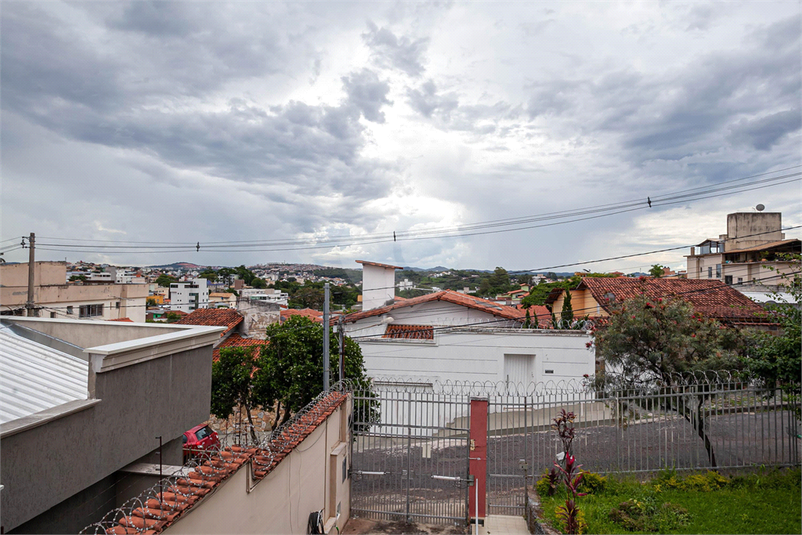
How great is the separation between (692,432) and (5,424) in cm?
900

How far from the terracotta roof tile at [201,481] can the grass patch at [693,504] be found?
3.81 m

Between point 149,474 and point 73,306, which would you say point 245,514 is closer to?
point 149,474

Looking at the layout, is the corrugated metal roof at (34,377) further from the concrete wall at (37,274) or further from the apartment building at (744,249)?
the apartment building at (744,249)

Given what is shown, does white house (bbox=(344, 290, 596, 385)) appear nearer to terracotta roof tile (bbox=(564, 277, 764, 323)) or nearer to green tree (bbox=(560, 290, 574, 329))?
terracotta roof tile (bbox=(564, 277, 764, 323))

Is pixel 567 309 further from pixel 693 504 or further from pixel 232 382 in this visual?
pixel 232 382

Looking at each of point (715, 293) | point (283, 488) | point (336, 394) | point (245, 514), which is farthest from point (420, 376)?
point (715, 293)

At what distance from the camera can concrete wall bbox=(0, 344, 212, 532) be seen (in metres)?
3.77

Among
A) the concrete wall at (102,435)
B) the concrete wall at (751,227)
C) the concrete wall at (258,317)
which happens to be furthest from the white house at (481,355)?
the concrete wall at (751,227)

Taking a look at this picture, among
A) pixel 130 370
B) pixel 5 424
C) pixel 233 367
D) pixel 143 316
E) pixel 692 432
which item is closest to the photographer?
pixel 5 424

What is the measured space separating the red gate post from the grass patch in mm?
989

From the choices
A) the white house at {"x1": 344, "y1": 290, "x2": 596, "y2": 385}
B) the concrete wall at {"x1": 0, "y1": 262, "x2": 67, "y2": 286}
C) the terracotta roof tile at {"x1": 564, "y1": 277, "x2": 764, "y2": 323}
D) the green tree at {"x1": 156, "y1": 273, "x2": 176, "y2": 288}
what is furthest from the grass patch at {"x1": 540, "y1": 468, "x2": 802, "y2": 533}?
the green tree at {"x1": 156, "y1": 273, "x2": 176, "y2": 288}

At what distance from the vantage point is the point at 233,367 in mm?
11516

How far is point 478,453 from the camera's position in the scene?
7590mm

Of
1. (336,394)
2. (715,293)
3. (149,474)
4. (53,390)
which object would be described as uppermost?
(715,293)
